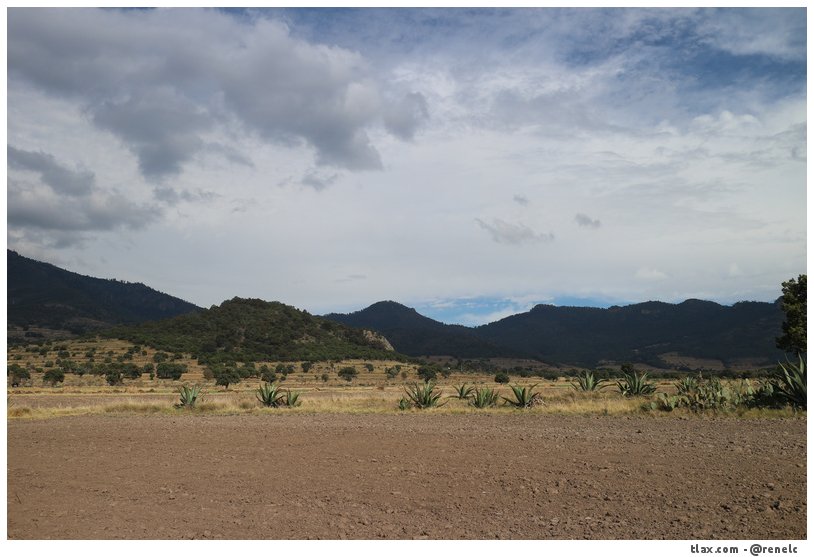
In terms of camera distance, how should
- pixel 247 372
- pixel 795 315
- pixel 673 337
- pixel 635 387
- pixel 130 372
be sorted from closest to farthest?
pixel 635 387
pixel 795 315
pixel 130 372
pixel 247 372
pixel 673 337

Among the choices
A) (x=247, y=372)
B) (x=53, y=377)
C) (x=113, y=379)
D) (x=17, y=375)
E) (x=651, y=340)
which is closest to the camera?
(x=53, y=377)

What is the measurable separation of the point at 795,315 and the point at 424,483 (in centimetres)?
3237

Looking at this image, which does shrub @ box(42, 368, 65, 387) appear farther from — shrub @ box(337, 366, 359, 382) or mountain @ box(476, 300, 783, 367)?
mountain @ box(476, 300, 783, 367)

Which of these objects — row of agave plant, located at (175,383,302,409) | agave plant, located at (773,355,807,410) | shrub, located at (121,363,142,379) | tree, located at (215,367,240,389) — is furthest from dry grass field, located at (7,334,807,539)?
shrub, located at (121,363,142,379)

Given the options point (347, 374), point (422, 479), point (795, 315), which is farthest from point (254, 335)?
point (422, 479)

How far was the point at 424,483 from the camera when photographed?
798 centimetres

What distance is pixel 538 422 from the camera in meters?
14.8

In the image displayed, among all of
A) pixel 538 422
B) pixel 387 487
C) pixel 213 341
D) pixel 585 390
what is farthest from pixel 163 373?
pixel 387 487

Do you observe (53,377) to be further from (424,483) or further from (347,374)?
(424,483)

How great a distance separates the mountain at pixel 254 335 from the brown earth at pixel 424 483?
55683 millimetres

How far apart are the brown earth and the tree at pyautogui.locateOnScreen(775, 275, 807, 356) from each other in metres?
22.5

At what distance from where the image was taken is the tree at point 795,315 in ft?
104

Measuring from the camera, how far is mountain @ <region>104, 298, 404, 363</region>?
73062 millimetres

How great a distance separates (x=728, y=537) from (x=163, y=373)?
54.9 metres
